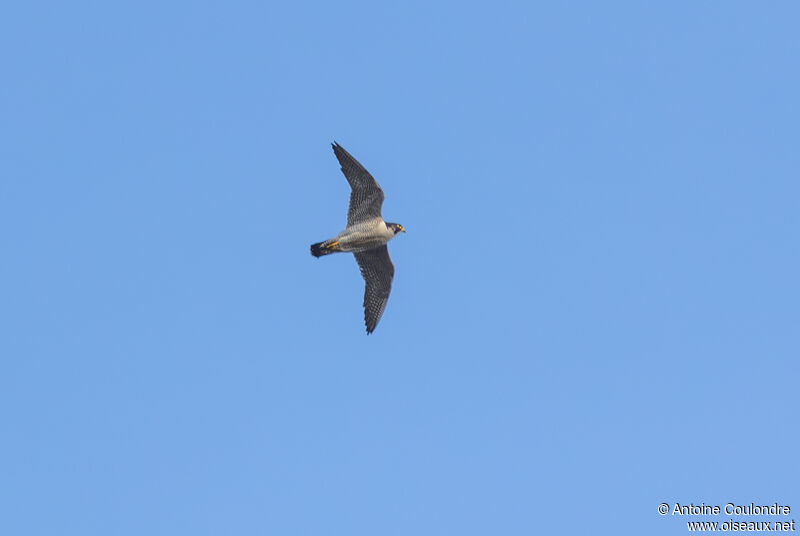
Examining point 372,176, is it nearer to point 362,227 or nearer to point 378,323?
point 362,227

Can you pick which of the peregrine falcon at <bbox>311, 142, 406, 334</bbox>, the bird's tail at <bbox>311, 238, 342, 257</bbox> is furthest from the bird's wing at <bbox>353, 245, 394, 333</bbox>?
the bird's tail at <bbox>311, 238, 342, 257</bbox>

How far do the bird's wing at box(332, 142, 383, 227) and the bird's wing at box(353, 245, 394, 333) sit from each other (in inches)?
74.6

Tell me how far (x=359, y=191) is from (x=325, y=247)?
6.80ft

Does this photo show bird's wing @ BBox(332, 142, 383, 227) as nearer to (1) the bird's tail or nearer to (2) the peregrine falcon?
(2) the peregrine falcon

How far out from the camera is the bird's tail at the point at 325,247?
25172 mm

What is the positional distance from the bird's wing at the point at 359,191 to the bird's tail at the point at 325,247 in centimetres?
78

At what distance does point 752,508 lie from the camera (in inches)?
891

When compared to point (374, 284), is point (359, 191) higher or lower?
higher

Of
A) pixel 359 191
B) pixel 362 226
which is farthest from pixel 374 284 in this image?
pixel 359 191

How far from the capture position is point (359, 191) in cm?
2509

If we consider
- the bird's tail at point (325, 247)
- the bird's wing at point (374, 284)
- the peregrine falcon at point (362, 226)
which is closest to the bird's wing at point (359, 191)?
the peregrine falcon at point (362, 226)

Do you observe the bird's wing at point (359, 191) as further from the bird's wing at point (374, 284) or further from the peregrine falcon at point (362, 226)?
the bird's wing at point (374, 284)

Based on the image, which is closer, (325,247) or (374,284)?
(325,247)

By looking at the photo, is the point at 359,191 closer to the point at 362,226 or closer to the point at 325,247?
the point at 362,226
